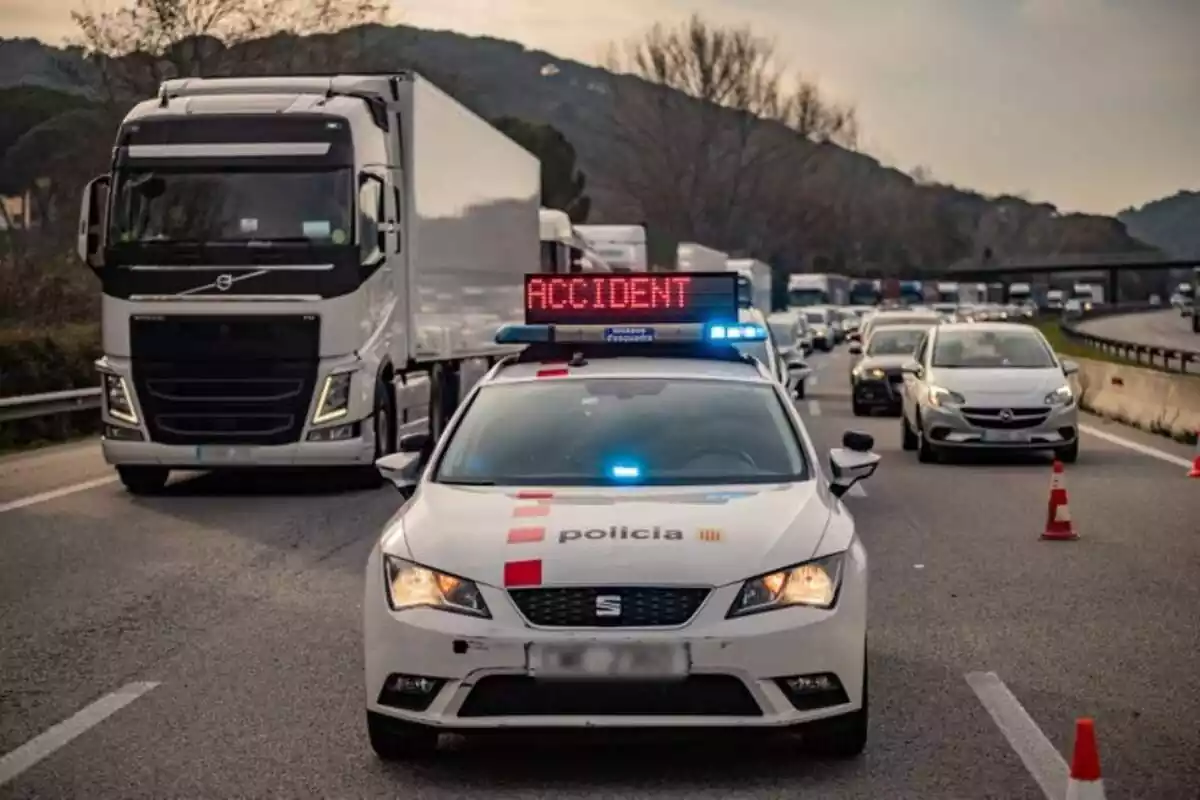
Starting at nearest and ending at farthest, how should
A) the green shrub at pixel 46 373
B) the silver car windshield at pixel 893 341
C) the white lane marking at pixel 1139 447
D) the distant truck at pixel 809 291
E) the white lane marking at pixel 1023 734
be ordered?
the white lane marking at pixel 1023 734 → the white lane marking at pixel 1139 447 → the green shrub at pixel 46 373 → the silver car windshield at pixel 893 341 → the distant truck at pixel 809 291

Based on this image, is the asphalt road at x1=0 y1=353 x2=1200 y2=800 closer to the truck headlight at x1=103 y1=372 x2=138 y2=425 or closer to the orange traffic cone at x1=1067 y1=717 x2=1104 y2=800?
the truck headlight at x1=103 y1=372 x2=138 y2=425

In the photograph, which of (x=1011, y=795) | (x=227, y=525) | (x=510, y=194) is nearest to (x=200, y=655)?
(x=1011, y=795)

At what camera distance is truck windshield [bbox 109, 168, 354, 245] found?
1762cm

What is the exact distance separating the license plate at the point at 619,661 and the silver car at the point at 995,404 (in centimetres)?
1487

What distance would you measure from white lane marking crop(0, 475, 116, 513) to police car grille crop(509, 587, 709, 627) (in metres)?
11.2

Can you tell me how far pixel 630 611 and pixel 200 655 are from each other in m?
3.72

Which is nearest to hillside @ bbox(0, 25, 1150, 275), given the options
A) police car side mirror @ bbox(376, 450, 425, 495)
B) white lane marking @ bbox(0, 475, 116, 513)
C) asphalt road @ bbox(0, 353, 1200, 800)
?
white lane marking @ bbox(0, 475, 116, 513)

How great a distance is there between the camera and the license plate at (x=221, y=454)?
1769cm

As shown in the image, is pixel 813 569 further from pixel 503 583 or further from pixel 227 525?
pixel 227 525

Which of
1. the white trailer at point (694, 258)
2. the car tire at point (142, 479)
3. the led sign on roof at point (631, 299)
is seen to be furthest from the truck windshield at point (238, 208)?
the white trailer at point (694, 258)

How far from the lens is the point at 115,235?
1767 cm

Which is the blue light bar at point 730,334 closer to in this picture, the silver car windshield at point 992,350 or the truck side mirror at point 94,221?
the truck side mirror at point 94,221

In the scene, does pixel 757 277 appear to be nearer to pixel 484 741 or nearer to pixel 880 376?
pixel 880 376

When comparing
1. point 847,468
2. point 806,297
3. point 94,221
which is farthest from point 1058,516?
point 806,297
